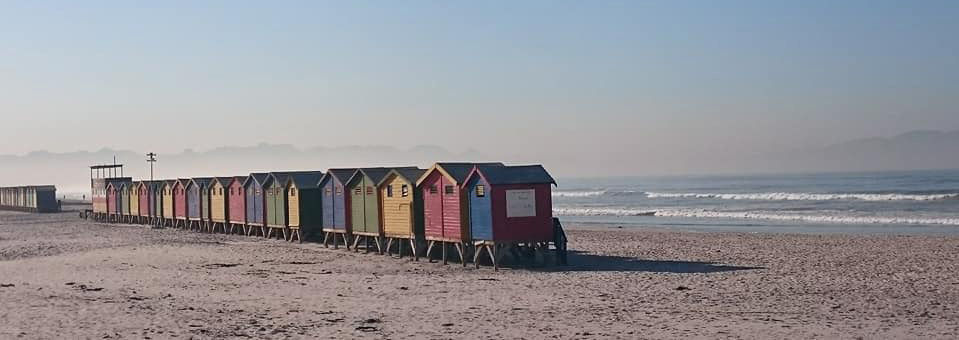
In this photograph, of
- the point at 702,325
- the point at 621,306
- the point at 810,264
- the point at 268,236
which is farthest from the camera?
the point at 268,236

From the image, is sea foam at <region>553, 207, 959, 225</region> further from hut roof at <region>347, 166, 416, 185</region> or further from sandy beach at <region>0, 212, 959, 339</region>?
hut roof at <region>347, 166, 416, 185</region>

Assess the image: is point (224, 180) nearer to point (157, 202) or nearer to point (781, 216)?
point (157, 202)

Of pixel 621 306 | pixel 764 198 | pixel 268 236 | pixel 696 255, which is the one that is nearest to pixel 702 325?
pixel 621 306

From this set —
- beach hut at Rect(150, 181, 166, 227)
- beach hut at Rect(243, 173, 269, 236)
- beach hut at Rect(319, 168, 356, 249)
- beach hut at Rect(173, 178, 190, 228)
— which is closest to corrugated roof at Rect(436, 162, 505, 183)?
beach hut at Rect(319, 168, 356, 249)

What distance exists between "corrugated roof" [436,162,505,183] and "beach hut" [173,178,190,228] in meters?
26.7

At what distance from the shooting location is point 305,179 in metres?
37.5

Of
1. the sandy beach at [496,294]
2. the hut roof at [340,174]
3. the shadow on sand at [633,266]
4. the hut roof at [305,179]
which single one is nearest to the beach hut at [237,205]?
the hut roof at [305,179]

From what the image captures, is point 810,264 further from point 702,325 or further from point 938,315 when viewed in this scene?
point 702,325

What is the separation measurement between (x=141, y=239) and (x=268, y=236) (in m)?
4.84

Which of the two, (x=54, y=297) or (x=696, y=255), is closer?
(x=54, y=297)

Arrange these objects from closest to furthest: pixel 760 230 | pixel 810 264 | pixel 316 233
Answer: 1. pixel 810 264
2. pixel 316 233
3. pixel 760 230

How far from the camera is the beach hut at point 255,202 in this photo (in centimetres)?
4034

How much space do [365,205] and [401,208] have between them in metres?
2.72

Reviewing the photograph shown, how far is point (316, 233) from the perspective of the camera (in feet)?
124
